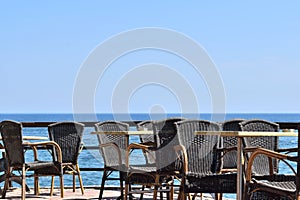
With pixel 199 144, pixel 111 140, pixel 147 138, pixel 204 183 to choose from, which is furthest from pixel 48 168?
pixel 204 183

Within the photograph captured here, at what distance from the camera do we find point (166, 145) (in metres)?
5.01

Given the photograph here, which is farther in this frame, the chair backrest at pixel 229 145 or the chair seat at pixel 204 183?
the chair backrest at pixel 229 145

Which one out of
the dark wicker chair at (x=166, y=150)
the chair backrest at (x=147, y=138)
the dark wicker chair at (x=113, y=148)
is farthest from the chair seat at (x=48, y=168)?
the dark wicker chair at (x=166, y=150)

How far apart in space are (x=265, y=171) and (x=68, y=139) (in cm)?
294

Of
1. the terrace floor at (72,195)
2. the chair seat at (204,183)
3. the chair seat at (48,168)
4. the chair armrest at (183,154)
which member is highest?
the chair armrest at (183,154)

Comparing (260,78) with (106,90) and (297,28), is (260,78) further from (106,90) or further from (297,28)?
(106,90)

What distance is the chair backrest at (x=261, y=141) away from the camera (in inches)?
201

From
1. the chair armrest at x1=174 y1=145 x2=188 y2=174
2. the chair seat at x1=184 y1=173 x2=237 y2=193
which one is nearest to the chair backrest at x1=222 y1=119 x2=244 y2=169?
the chair armrest at x1=174 y1=145 x2=188 y2=174

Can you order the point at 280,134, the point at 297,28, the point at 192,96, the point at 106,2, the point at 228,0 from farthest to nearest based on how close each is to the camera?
1. the point at 297,28
2. the point at 228,0
3. the point at 106,2
4. the point at 192,96
5. the point at 280,134

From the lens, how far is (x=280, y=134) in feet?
15.2

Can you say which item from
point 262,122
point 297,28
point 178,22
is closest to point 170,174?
point 262,122

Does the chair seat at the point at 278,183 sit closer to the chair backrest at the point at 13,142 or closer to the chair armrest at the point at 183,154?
the chair armrest at the point at 183,154

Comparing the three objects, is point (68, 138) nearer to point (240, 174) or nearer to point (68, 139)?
point (68, 139)

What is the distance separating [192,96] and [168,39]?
61.2 inches
